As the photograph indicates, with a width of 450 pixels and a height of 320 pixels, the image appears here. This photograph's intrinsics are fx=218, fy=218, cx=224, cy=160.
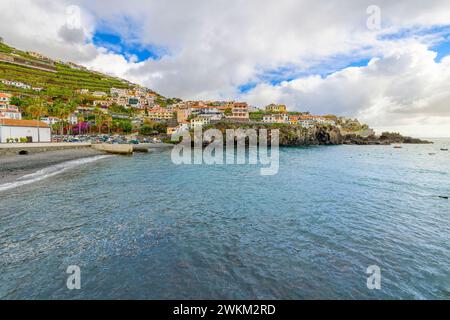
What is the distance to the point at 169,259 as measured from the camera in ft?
30.4

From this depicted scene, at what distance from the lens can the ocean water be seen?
761 cm

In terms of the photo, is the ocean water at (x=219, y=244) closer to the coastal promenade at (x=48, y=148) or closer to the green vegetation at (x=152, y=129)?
the coastal promenade at (x=48, y=148)

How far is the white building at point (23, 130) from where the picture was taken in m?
51.4

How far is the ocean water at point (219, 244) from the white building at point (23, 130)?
1825 inches

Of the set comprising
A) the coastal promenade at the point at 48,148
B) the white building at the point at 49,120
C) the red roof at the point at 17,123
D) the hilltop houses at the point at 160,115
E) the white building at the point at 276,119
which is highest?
the hilltop houses at the point at 160,115

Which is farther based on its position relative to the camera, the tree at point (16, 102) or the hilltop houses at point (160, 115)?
the hilltop houses at point (160, 115)

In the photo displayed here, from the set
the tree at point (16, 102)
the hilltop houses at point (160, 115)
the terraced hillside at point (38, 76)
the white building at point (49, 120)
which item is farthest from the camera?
the hilltop houses at point (160, 115)

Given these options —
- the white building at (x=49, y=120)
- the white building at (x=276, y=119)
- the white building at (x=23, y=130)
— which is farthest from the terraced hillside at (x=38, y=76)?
the white building at (x=276, y=119)

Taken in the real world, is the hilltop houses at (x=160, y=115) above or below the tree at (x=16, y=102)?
above

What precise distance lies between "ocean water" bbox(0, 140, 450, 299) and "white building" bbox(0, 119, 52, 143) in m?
46.4

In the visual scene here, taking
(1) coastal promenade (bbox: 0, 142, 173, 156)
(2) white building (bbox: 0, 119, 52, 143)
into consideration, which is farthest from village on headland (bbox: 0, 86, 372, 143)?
(1) coastal promenade (bbox: 0, 142, 173, 156)

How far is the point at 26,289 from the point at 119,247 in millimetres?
3350

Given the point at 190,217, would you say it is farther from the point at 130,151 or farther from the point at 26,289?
the point at 130,151

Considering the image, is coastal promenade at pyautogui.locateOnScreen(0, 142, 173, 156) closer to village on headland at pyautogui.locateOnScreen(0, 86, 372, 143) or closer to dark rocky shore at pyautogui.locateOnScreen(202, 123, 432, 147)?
village on headland at pyautogui.locateOnScreen(0, 86, 372, 143)
